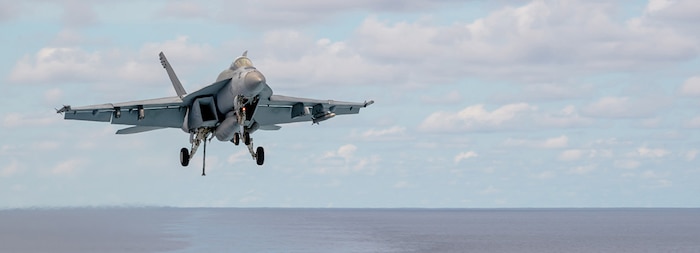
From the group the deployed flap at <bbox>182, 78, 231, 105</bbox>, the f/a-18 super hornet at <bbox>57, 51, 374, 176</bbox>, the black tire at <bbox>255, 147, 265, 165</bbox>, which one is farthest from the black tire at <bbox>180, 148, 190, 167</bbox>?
the deployed flap at <bbox>182, 78, 231, 105</bbox>

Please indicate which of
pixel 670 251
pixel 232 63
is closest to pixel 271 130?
pixel 232 63

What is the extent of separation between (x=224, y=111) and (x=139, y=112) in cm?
537

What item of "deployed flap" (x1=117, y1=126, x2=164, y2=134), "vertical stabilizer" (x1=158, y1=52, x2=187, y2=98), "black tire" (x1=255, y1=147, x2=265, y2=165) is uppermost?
"vertical stabilizer" (x1=158, y1=52, x2=187, y2=98)

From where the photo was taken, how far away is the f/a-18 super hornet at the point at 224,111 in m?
42.2

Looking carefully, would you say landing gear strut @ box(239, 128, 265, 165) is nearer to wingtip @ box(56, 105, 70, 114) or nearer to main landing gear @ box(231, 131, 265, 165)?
main landing gear @ box(231, 131, 265, 165)

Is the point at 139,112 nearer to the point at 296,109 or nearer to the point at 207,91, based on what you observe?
the point at 207,91

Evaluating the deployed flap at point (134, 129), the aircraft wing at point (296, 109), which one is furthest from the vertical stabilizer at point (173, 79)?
the aircraft wing at point (296, 109)

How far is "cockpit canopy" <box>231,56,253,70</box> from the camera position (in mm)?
43350

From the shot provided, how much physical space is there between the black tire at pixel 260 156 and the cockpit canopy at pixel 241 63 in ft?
21.9

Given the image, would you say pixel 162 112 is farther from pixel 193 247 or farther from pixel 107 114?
pixel 193 247

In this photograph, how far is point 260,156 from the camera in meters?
49.8

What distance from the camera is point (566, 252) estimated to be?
18212 centimetres

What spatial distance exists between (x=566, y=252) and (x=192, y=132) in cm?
14374

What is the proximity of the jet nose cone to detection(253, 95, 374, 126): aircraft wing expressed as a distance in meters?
7.46
